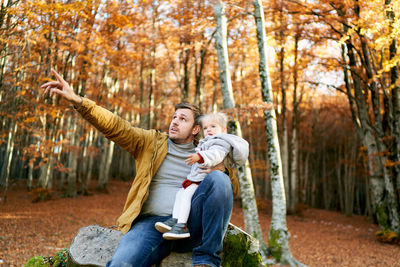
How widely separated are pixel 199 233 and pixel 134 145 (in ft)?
3.27

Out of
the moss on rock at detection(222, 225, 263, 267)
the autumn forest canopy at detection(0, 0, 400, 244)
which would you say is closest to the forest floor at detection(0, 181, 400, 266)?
the autumn forest canopy at detection(0, 0, 400, 244)

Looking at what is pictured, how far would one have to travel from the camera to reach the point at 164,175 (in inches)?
102

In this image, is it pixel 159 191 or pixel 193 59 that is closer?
pixel 159 191

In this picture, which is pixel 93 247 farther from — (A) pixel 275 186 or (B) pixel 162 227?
(A) pixel 275 186

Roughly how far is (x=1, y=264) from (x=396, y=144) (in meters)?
11.3

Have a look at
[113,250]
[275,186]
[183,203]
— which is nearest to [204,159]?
[183,203]

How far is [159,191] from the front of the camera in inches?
99.0

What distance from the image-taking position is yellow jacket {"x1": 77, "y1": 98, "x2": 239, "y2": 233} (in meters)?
2.23

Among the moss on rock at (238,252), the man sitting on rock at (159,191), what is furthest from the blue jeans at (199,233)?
the moss on rock at (238,252)

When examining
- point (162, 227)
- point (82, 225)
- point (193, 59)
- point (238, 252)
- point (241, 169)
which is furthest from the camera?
point (193, 59)

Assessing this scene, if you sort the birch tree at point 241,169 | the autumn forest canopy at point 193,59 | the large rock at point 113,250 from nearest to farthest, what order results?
the large rock at point 113,250 < the birch tree at point 241,169 < the autumn forest canopy at point 193,59

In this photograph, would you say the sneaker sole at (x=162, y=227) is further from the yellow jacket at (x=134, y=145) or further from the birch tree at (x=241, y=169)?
the birch tree at (x=241, y=169)

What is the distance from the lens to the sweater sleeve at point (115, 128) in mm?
2182

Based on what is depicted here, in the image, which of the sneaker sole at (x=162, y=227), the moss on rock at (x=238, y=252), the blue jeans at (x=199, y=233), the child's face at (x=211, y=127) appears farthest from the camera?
the moss on rock at (x=238, y=252)
